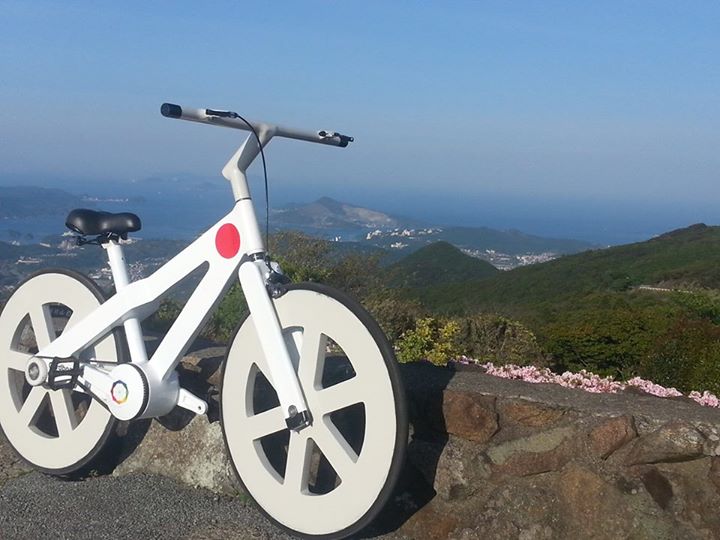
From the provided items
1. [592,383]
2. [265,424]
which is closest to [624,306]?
[592,383]

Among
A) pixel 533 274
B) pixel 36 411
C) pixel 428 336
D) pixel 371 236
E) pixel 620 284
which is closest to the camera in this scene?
pixel 36 411

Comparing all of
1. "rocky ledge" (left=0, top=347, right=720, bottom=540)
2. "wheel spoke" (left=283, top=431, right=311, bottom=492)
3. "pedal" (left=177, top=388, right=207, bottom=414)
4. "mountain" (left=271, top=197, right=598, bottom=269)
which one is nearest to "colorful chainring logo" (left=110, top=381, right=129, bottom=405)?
"pedal" (left=177, top=388, right=207, bottom=414)

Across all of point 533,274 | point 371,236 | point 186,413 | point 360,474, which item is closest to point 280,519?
point 360,474

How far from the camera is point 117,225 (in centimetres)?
392

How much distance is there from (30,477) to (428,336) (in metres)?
3.07

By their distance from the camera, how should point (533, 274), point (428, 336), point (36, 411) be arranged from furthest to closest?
point (533, 274) → point (428, 336) → point (36, 411)

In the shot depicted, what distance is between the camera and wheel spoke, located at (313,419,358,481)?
303cm

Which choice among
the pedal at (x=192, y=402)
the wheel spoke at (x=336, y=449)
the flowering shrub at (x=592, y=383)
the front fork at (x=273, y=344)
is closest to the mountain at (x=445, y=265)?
the flowering shrub at (x=592, y=383)

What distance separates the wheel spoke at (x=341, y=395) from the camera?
9.77 feet

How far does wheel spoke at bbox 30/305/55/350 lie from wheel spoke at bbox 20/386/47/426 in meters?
0.26

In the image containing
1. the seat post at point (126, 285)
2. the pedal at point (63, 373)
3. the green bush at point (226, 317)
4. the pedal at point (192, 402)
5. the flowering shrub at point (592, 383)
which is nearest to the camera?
the pedal at point (192, 402)

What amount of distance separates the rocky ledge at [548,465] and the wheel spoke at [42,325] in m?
1.20

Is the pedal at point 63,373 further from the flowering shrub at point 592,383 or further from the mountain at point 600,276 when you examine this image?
the mountain at point 600,276

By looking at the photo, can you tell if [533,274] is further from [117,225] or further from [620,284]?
[117,225]
